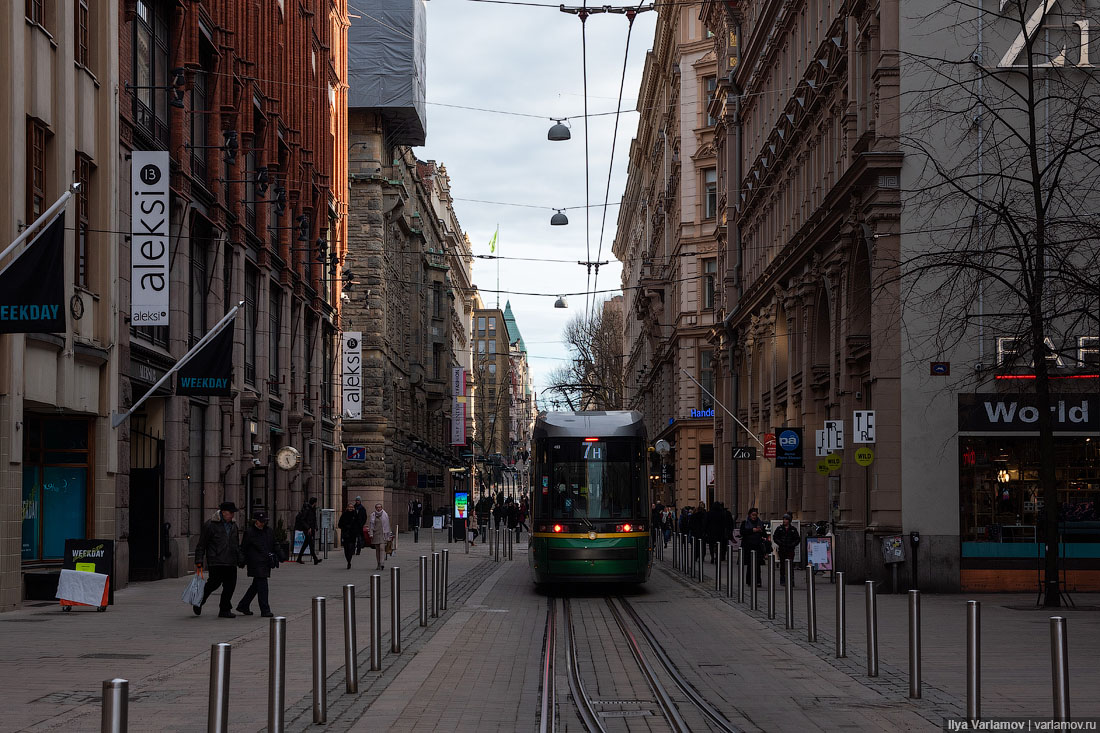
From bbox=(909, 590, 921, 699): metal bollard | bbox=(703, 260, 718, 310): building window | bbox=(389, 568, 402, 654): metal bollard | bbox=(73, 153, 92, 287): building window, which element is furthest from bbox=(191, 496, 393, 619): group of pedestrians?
bbox=(703, 260, 718, 310): building window

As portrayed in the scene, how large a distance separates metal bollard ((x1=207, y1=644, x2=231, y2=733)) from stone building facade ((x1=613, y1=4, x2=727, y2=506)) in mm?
48307

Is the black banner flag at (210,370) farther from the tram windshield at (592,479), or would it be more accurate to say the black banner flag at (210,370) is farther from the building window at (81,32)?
the tram windshield at (592,479)

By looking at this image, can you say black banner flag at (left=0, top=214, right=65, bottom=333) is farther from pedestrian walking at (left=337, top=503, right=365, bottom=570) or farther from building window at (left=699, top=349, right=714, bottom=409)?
building window at (left=699, top=349, right=714, bottom=409)

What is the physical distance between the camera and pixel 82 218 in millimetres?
24578

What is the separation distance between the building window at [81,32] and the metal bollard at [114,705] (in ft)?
67.5

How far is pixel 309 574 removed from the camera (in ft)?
106

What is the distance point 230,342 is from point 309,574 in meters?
7.34

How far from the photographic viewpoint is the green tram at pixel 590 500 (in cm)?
2447

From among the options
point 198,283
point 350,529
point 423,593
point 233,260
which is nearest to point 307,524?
point 350,529

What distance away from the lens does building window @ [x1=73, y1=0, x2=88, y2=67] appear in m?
24.2

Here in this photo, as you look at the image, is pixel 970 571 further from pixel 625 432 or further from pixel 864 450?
pixel 625 432

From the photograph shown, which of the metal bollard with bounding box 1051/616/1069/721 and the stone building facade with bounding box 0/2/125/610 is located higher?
the stone building facade with bounding box 0/2/125/610

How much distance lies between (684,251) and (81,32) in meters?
44.2

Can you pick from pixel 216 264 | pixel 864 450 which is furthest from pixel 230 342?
pixel 864 450
